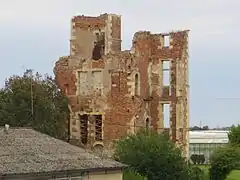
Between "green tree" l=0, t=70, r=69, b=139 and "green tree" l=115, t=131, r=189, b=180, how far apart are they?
8.86m

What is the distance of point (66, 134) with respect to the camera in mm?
58625

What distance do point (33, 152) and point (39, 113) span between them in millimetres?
22898

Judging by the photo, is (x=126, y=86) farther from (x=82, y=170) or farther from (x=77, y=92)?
(x=82, y=170)

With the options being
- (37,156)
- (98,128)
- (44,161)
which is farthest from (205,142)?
(44,161)

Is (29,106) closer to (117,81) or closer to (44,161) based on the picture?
(117,81)

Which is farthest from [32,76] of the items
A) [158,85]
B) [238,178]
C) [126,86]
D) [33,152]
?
[33,152]

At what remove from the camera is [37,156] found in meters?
30.5

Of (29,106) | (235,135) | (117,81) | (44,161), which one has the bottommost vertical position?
(235,135)

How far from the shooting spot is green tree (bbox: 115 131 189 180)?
4472 centimetres

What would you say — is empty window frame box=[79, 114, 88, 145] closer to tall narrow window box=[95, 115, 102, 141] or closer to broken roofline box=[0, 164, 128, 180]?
tall narrow window box=[95, 115, 102, 141]

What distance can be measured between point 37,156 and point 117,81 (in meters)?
27.7

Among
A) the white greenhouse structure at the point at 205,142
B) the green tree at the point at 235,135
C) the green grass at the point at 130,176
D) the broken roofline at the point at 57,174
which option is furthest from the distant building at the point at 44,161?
the white greenhouse structure at the point at 205,142

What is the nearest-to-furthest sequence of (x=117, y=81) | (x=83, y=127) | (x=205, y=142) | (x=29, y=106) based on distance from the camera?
(x=29, y=106) < (x=117, y=81) < (x=83, y=127) < (x=205, y=142)

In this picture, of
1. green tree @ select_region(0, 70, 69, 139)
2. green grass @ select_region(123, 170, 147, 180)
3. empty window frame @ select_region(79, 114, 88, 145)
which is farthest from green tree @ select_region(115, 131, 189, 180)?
empty window frame @ select_region(79, 114, 88, 145)
